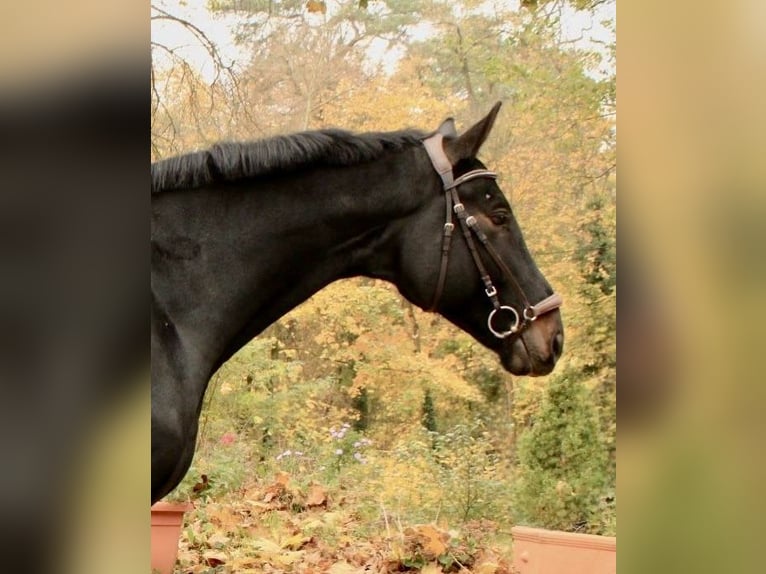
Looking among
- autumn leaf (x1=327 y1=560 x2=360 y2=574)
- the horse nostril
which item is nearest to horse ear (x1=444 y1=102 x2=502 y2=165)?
the horse nostril

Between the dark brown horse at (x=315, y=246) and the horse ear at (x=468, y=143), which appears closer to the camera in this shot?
the dark brown horse at (x=315, y=246)

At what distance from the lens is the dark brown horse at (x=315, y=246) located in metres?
1.69

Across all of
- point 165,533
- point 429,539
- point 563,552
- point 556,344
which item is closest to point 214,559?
point 165,533

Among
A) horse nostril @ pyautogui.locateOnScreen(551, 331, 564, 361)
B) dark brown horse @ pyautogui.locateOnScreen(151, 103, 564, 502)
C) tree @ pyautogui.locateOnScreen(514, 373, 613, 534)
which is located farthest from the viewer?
tree @ pyautogui.locateOnScreen(514, 373, 613, 534)

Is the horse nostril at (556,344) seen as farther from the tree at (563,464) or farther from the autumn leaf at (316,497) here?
the autumn leaf at (316,497)

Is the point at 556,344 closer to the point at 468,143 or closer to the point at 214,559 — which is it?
the point at 468,143

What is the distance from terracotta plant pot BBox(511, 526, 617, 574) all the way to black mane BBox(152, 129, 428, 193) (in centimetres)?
245

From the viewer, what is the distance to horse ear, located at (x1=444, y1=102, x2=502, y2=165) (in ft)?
6.94

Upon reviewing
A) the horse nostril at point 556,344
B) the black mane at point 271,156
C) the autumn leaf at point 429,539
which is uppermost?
the black mane at point 271,156

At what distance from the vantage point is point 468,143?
2119 mm
